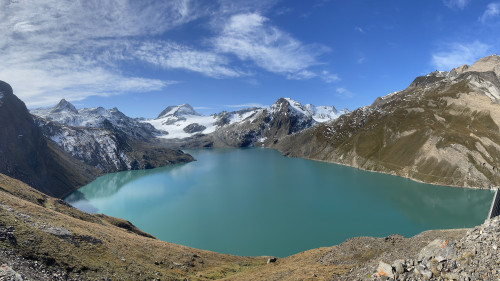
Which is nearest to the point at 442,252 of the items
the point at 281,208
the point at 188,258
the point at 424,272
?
the point at 424,272

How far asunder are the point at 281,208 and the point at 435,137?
9797 cm

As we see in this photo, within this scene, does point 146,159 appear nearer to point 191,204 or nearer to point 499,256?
point 191,204

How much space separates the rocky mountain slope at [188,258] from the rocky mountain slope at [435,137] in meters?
98.4

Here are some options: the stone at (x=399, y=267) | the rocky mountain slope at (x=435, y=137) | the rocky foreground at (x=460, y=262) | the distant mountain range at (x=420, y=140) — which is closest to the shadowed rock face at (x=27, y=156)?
the distant mountain range at (x=420, y=140)

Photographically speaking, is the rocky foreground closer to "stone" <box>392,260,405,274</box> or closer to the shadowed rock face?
"stone" <box>392,260,405,274</box>

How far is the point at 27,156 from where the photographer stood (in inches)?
4338

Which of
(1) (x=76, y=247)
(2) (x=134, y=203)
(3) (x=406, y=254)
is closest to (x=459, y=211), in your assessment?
(3) (x=406, y=254)

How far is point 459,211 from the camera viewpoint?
248 ft

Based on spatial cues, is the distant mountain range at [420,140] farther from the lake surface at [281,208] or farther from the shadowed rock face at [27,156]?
the lake surface at [281,208]

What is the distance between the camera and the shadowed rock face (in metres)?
101

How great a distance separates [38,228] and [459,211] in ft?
322

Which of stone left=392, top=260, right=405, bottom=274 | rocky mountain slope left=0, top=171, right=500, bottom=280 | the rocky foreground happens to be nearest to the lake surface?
rocky mountain slope left=0, top=171, right=500, bottom=280

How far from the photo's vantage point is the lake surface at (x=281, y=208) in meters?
58.7

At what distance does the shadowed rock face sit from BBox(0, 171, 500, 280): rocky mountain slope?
76615mm
